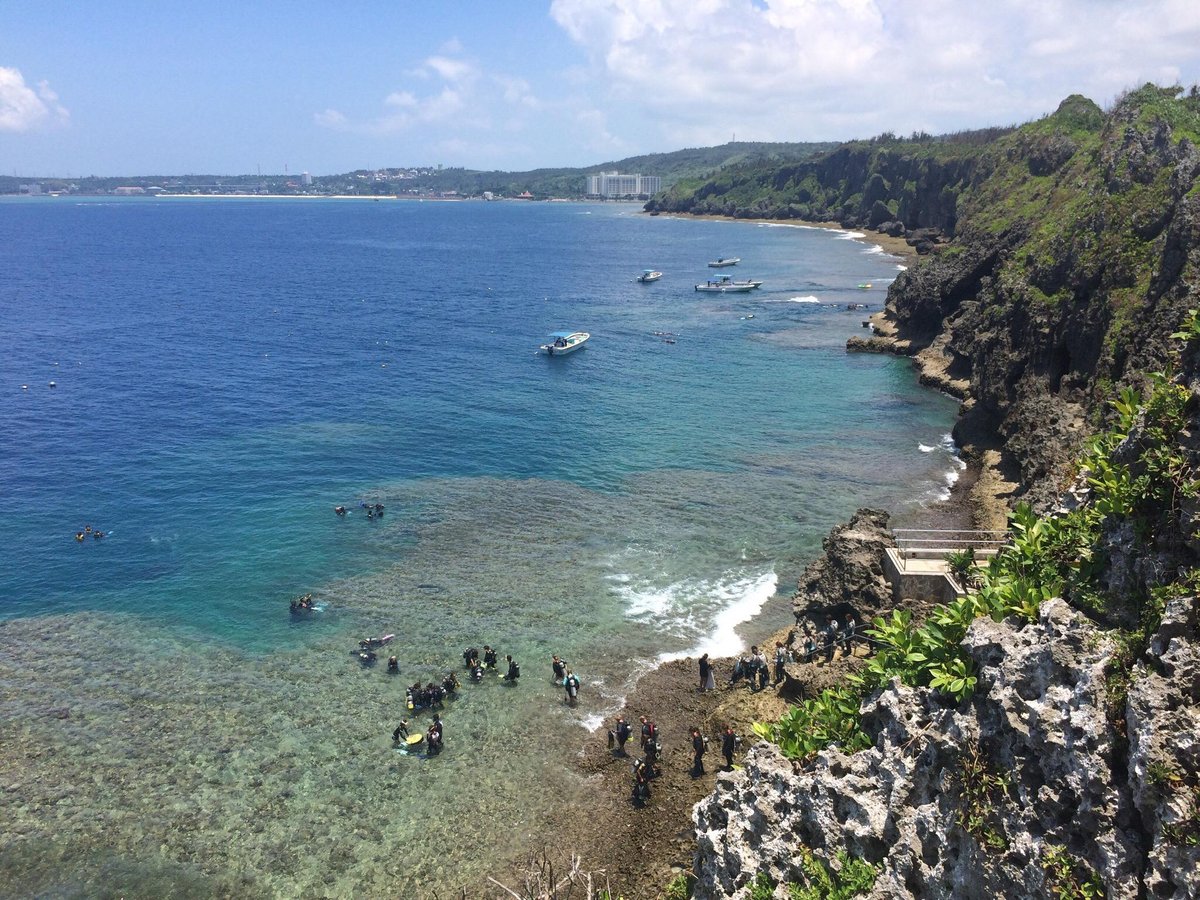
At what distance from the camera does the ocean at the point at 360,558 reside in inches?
1131

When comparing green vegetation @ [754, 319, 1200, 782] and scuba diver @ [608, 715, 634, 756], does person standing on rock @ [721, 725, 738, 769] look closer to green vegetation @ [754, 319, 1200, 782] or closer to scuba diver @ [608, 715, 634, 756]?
scuba diver @ [608, 715, 634, 756]

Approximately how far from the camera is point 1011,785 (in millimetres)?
13258

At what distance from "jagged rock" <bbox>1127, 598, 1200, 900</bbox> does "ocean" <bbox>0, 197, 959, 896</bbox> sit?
2085cm

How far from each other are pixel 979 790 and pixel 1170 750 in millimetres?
3337

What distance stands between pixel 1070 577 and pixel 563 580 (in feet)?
105

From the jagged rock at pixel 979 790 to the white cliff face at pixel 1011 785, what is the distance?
22mm

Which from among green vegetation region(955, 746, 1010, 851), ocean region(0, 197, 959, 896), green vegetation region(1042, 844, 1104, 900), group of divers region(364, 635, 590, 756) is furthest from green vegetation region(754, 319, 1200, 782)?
group of divers region(364, 635, 590, 756)

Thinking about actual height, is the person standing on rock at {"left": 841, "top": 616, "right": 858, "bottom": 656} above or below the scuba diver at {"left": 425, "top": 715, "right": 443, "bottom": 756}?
above

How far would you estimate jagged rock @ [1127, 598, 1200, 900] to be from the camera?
1084 cm

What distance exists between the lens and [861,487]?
180 feet

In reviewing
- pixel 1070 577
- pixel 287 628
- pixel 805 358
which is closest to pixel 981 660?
pixel 1070 577

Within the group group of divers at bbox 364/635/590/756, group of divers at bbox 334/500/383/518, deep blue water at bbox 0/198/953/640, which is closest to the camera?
group of divers at bbox 364/635/590/756

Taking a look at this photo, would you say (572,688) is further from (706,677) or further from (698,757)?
(698,757)

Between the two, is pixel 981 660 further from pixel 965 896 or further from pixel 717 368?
pixel 717 368
